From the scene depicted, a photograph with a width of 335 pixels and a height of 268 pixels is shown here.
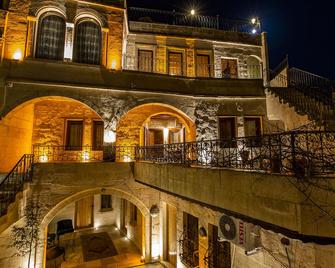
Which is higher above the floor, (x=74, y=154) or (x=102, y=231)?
(x=74, y=154)

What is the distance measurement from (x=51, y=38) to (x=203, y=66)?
9.22 m

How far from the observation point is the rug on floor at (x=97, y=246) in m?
11.8

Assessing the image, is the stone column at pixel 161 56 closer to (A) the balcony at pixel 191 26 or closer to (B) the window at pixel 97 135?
(A) the balcony at pixel 191 26

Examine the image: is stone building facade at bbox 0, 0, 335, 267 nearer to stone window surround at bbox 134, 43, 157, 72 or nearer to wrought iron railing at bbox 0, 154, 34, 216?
stone window surround at bbox 134, 43, 157, 72

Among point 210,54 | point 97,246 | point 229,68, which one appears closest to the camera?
point 97,246

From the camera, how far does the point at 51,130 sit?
40.7 feet

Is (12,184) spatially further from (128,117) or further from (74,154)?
(128,117)

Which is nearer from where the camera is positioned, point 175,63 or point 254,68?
point 175,63

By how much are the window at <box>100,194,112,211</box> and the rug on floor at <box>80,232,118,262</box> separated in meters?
2.02

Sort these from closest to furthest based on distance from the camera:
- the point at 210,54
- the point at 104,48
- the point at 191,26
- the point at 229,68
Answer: the point at 104,48 → the point at 210,54 → the point at 229,68 → the point at 191,26

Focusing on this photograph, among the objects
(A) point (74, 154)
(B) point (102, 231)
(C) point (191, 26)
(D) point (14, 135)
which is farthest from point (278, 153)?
(B) point (102, 231)

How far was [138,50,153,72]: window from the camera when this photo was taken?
1440 cm

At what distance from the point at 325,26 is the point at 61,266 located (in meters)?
40.0

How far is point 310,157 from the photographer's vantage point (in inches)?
145
